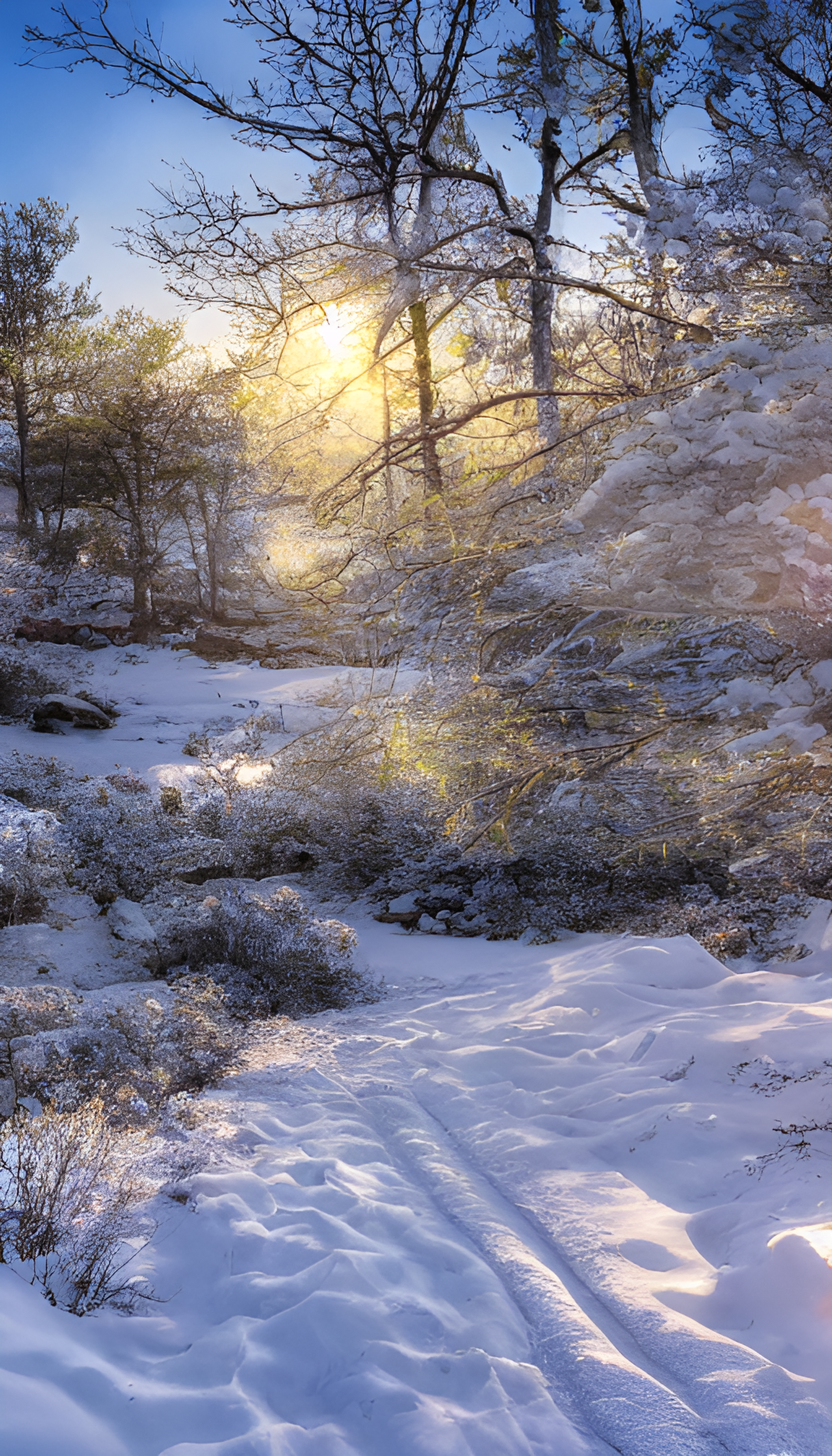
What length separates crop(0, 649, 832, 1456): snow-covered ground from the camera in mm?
1536

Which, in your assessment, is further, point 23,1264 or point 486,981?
point 486,981

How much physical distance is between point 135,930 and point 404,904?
216 cm

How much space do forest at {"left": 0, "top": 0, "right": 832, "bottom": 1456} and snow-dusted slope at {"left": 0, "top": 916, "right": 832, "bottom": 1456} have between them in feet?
0.05

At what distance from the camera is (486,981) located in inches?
200

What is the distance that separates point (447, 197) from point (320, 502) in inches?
63.6

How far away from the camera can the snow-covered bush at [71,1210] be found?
1.86 meters

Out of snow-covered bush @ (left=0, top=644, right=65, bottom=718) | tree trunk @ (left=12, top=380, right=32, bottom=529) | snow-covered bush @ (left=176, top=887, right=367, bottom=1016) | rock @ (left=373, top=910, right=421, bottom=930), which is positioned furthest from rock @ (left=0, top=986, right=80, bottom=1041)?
tree trunk @ (left=12, top=380, right=32, bottom=529)

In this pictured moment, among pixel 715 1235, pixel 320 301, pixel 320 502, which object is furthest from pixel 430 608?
pixel 715 1235

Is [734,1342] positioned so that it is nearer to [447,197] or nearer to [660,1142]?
[660,1142]

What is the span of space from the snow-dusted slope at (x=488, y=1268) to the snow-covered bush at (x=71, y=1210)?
0.32 feet

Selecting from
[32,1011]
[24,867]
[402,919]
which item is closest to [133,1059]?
[32,1011]

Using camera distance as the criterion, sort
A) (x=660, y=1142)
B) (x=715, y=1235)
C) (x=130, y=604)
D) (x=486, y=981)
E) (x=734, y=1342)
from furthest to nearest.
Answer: (x=130, y=604), (x=486, y=981), (x=660, y=1142), (x=715, y=1235), (x=734, y=1342)

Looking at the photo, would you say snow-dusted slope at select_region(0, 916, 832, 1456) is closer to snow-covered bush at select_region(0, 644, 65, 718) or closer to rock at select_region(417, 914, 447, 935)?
rock at select_region(417, 914, 447, 935)

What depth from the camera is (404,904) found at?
21.1 feet
